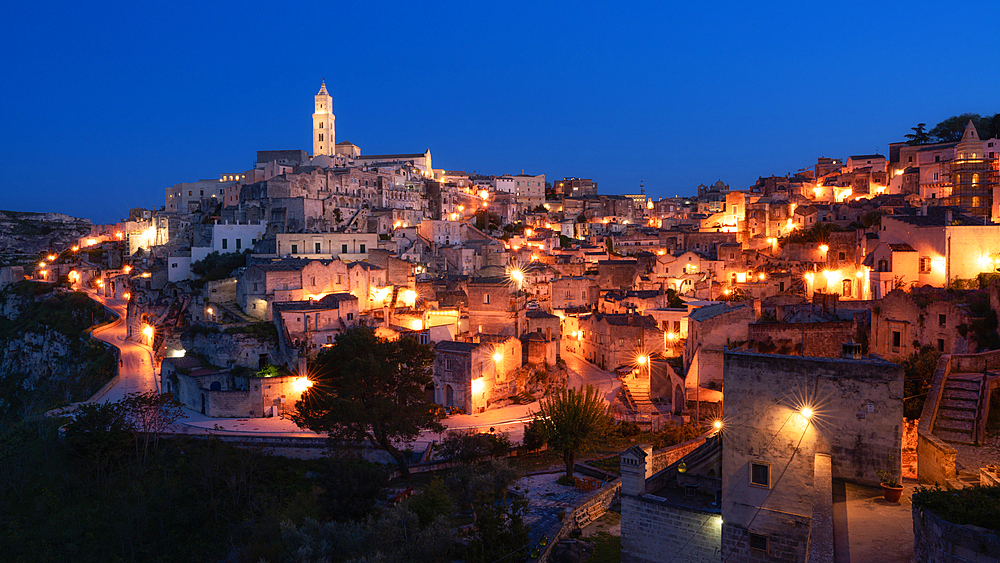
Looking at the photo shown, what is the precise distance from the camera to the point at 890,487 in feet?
36.4

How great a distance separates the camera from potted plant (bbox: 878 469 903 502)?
11062 mm

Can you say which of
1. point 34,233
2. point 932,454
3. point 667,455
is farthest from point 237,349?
point 34,233

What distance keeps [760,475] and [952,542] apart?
5.05 metres

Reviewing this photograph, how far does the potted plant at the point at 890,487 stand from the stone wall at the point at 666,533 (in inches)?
133

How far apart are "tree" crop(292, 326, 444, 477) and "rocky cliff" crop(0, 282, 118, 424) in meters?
18.7

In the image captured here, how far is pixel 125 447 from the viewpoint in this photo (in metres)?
25.3

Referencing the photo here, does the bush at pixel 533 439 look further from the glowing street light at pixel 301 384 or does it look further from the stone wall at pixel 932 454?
the stone wall at pixel 932 454

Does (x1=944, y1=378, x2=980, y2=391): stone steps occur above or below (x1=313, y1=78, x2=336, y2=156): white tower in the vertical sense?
below

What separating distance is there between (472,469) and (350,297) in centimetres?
1957

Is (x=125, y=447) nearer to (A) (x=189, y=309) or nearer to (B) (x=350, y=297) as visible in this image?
(B) (x=350, y=297)

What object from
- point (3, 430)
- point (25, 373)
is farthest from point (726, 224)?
point (25, 373)

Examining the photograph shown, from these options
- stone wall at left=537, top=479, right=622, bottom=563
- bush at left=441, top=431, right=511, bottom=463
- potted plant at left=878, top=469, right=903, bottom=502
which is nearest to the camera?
potted plant at left=878, top=469, right=903, bottom=502

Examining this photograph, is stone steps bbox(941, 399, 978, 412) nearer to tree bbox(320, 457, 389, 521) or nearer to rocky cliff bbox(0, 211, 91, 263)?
tree bbox(320, 457, 389, 521)

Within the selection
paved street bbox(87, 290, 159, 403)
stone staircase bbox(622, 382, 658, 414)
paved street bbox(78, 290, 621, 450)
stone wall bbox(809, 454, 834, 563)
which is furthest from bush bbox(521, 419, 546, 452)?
paved street bbox(87, 290, 159, 403)
